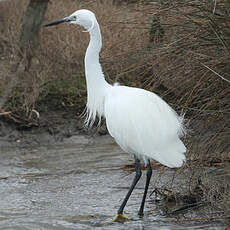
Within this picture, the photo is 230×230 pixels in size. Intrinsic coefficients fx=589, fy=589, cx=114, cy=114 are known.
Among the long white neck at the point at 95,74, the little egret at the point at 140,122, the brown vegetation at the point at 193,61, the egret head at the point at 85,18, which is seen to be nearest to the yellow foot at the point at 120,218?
the little egret at the point at 140,122

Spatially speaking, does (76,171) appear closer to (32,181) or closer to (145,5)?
(32,181)

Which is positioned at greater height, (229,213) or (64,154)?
(229,213)

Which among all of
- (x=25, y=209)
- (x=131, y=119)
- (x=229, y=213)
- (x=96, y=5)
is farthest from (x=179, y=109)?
(x=96, y=5)

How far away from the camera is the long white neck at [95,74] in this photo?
15.9 ft

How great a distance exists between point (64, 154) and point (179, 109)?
2.36 meters

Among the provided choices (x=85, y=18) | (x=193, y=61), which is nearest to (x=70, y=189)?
(x=85, y=18)

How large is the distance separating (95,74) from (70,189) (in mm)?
1183

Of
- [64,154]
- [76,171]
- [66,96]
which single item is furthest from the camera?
[66,96]

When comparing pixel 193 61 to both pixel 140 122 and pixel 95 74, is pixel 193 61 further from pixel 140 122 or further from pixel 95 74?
pixel 95 74

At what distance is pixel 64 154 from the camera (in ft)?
22.6

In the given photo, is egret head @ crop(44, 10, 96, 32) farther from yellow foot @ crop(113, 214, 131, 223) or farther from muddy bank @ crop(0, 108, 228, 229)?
yellow foot @ crop(113, 214, 131, 223)

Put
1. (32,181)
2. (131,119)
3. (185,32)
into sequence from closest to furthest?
(185,32) → (131,119) → (32,181)

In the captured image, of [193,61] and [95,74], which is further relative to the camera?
[95,74]

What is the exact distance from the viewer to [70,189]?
5.47 meters
